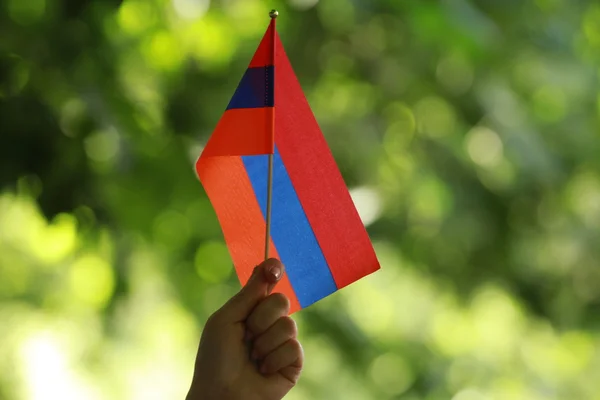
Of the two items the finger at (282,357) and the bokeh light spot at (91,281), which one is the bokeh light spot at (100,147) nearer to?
the bokeh light spot at (91,281)

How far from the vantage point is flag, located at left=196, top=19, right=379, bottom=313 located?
2.17 ft

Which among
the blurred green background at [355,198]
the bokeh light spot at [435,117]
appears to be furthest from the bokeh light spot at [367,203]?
the bokeh light spot at [435,117]

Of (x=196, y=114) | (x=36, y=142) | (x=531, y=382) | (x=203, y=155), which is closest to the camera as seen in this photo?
(x=203, y=155)

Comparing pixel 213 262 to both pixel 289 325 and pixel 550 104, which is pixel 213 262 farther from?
pixel 550 104

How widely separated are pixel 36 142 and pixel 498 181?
700 mm

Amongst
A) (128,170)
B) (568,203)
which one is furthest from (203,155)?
(568,203)

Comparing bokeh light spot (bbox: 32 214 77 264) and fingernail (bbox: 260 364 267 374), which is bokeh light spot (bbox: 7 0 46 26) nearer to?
bokeh light spot (bbox: 32 214 77 264)

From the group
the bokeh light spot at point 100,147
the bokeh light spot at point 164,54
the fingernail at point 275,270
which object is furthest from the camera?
the bokeh light spot at point 164,54

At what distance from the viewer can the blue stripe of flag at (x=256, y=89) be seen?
2.17 feet

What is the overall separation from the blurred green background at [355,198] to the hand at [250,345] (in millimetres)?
399

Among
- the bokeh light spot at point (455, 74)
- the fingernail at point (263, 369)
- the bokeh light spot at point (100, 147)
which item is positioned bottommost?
the fingernail at point (263, 369)

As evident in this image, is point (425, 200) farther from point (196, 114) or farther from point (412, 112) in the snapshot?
point (196, 114)

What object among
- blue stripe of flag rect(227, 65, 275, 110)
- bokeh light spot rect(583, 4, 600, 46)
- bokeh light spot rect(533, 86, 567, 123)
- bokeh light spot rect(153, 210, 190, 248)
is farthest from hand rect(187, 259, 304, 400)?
bokeh light spot rect(583, 4, 600, 46)

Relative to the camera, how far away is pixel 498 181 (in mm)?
1074
